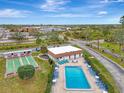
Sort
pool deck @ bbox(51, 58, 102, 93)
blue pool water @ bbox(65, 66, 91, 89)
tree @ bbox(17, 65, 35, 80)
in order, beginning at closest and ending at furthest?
pool deck @ bbox(51, 58, 102, 93), tree @ bbox(17, 65, 35, 80), blue pool water @ bbox(65, 66, 91, 89)

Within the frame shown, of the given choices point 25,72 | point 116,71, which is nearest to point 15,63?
point 25,72

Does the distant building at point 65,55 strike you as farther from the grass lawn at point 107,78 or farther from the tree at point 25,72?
the tree at point 25,72

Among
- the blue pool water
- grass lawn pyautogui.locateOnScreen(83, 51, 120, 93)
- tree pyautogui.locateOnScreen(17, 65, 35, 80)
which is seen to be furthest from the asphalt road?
tree pyautogui.locateOnScreen(17, 65, 35, 80)

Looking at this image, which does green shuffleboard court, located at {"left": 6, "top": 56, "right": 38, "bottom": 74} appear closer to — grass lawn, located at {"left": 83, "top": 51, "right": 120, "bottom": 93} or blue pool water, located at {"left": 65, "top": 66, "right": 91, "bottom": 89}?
blue pool water, located at {"left": 65, "top": 66, "right": 91, "bottom": 89}

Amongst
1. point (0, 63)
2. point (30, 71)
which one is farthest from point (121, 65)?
point (0, 63)

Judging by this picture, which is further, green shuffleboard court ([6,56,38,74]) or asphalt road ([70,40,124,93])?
green shuffleboard court ([6,56,38,74])

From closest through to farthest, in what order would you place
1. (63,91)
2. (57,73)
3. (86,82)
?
1. (63,91)
2. (86,82)
3. (57,73)

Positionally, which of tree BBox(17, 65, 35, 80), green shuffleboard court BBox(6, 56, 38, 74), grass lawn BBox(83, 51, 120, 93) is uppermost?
tree BBox(17, 65, 35, 80)

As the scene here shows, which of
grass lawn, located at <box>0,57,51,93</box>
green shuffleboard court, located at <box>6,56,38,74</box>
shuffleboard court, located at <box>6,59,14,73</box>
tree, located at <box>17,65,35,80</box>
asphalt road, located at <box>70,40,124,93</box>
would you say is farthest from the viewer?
green shuffleboard court, located at <box>6,56,38,74</box>

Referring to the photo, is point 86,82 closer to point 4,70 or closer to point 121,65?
point 121,65

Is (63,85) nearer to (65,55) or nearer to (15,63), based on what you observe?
(65,55)
